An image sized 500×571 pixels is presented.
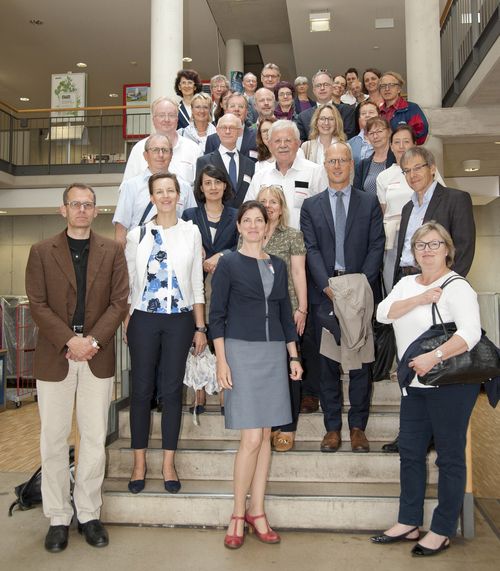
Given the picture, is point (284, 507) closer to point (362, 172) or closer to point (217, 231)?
point (217, 231)

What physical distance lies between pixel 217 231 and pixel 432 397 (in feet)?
5.60

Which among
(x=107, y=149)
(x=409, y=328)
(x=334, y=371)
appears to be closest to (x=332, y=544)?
(x=334, y=371)

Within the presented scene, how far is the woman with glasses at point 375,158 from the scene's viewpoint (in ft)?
14.0

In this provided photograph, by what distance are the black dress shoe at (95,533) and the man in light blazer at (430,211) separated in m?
2.23

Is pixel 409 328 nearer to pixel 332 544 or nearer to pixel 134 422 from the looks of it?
pixel 332 544

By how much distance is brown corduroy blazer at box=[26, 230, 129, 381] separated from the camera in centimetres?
312

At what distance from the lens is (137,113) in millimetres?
12703

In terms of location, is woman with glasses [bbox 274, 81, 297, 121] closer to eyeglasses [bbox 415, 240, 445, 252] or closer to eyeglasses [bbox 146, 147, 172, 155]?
eyeglasses [bbox 146, 147, 172, 155]

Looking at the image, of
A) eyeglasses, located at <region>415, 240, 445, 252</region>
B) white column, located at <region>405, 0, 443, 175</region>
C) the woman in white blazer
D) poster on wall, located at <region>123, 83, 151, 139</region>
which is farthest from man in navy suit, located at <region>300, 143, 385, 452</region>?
poster on wall, located at <region>123, 83, 151, 139</region>

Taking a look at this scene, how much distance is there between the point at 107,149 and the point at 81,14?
2852 millimetres

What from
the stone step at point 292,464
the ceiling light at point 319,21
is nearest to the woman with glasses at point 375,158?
the stone step at point 292,464

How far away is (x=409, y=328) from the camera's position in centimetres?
301

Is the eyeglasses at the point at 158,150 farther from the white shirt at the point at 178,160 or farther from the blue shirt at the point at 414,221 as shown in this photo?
A: the blue shirt at the point at 414,221

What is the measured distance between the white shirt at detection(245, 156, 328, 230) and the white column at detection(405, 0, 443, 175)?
14.3ft
